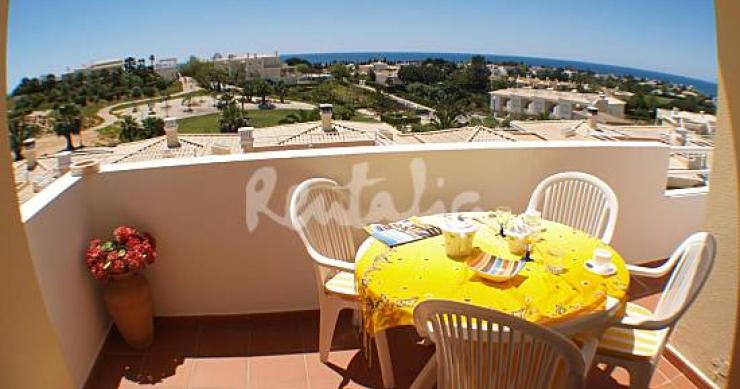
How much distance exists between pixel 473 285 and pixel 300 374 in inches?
43.5

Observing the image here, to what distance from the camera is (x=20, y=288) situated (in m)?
1.28

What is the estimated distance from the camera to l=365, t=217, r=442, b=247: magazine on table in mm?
2128

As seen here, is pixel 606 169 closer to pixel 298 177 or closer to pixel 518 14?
pixel 298 177

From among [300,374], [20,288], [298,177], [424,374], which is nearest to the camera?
[20,288]

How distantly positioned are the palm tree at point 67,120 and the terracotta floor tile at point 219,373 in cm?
1801

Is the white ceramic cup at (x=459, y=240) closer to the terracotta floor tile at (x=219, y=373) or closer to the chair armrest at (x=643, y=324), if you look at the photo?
the chair armrest at (x=643, y=324)

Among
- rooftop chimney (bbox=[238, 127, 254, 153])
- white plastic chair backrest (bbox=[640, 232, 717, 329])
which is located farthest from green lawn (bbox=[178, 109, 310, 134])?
white plastic chair backrest (bbox=[640, 232, 717, 329])

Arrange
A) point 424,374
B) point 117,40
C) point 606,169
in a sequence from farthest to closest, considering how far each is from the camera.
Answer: point 117,40
point 606,169
point 424,374

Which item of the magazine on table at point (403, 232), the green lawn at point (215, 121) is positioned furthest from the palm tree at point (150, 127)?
the magazine on table at point (403, 232)

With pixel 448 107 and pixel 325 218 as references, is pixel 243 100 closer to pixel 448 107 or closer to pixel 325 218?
pixel 448 107

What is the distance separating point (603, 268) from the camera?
1826 mm

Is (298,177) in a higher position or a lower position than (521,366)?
higher

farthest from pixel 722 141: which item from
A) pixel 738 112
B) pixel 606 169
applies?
pixel 606 169

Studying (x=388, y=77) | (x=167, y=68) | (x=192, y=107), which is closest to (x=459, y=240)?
(x=192, y=107)
